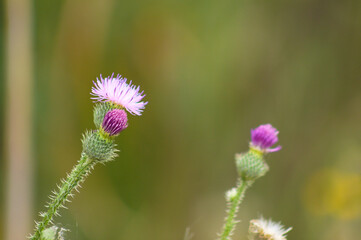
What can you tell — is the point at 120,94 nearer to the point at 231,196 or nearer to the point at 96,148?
the point at 96,148

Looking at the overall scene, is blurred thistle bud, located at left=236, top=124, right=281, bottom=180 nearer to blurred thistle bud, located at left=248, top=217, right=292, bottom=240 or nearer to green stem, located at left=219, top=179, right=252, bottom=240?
green stem, located at left=219, top=179, right=252, bottom=240

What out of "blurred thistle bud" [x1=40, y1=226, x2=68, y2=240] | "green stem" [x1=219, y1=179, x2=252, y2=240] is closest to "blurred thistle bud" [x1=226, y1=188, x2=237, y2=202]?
"green stem" [x1=219, y1=179, x2=252, y2=240]

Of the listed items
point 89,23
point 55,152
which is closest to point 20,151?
point 55,152

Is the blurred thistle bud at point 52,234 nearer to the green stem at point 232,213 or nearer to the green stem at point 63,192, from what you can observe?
the green stem at point 63,192

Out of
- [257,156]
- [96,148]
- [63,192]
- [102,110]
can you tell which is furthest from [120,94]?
[257,156]

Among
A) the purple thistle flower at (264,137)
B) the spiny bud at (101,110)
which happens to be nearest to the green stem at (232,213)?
the purple thistle flower at (264,137)

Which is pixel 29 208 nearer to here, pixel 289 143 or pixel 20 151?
pixel 20 151
